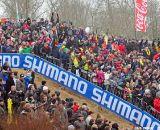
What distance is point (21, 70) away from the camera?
23531mm

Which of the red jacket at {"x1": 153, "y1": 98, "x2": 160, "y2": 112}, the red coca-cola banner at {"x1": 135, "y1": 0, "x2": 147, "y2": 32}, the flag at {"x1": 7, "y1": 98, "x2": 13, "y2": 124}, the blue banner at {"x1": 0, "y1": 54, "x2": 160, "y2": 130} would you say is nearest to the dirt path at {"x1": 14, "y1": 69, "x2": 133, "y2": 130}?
the blue banner at {"x1": 0, "y1": 54, "x2": 160, "y2": 130}

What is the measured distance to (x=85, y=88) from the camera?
23.0m

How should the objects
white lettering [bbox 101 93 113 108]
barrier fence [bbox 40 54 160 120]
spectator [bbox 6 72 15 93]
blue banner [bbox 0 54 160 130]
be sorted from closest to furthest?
spectator [bbox 6 72 15 93] → blue banner [bbox 0 54 160 130] → white lettering [bbox 101 93 113 108] → barrier fence [bbox 40 54 160 120]

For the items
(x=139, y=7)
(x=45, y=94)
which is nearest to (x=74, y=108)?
(x=45, y=94)

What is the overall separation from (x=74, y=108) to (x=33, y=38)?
11.6 metres

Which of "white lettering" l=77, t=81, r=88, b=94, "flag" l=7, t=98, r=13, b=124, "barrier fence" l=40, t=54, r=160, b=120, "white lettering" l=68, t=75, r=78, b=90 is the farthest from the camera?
"white lettering" l=68, t=75, r=78, b=90

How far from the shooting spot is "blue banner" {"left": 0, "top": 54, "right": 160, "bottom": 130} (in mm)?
21530

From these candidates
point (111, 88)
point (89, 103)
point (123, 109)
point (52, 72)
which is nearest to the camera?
point (123, 109)

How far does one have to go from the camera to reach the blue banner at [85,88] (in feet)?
70.6

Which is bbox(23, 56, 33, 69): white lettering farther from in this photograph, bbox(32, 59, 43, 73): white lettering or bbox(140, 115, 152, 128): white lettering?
bbox(140, 115, 152, 128): white lettering

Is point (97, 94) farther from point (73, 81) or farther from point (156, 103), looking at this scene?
point (156, 103)

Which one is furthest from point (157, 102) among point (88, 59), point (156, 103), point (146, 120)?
point (88, 59)

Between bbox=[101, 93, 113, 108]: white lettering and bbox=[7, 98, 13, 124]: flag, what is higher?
bbox=[7, 98, 13, 124]: flag

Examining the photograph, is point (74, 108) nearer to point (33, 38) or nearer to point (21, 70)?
point (21, 70)
